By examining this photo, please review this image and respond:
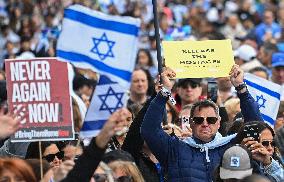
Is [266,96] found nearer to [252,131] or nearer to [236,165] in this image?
[252,131]

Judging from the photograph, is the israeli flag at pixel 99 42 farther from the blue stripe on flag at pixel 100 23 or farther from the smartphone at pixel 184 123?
the smartphone at pixel 184 123

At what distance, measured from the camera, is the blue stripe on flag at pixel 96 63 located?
25.7 ft

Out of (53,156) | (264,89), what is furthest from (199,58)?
(53,156)

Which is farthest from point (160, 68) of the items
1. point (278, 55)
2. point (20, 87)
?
point (278, 55)

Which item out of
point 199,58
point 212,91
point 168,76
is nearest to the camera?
point 168,76

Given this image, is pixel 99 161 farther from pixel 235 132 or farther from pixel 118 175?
pixel 235 132

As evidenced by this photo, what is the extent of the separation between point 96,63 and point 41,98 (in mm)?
879

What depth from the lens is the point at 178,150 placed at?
30.1ft

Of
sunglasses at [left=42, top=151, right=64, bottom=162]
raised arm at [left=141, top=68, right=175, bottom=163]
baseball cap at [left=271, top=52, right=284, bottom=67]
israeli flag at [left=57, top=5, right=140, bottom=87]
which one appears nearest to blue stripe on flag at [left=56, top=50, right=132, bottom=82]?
israeli flag at [left=57, top=5, right=140, bottom=87]

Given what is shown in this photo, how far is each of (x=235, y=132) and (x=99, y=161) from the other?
2.90 metres

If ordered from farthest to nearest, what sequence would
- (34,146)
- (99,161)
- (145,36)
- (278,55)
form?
Answer: (145,36) → (278,55) → (34,146) → (99,161)

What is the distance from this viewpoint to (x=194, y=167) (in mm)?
9102

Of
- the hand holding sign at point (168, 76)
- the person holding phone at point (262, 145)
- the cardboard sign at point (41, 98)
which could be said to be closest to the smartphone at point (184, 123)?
the hand holding sign at point (168, 76)

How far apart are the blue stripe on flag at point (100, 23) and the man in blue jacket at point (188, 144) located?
1237 mm
